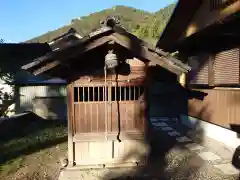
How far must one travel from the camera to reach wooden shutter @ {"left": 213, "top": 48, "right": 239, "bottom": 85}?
279 inches

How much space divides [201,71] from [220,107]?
1880mm

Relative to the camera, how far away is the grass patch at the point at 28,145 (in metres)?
7.07

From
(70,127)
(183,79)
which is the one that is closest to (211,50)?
(183,79)

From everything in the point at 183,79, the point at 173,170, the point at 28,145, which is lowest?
the point at 173,170

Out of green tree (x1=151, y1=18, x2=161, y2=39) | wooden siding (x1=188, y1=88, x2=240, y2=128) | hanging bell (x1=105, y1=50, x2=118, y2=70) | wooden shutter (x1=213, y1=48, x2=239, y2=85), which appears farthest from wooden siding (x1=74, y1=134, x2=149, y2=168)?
green tree (x1=151, y1=18, x2=161, y2=39)

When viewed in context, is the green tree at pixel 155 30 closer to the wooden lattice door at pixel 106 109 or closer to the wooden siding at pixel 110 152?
the wooden lattice door at pixel 106 109

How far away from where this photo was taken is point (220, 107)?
7992mm

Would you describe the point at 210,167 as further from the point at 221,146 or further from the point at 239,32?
the point at 239,32

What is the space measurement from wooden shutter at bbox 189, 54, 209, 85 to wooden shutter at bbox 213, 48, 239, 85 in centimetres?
59

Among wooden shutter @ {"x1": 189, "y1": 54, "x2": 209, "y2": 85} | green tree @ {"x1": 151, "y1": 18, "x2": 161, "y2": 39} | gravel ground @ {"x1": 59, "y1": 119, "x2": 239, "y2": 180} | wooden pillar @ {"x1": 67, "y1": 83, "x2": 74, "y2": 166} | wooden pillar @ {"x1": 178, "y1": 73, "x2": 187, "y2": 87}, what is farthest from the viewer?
green tree @ {"x1": 151, "y1": 18, "x2": 161, "y2": 39}

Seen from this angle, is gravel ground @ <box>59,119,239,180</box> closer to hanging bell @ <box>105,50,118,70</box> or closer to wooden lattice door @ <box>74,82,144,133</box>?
wooden lattice door @ <box>74,82,144,133</box>

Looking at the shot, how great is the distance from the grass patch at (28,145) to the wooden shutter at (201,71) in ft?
19.0

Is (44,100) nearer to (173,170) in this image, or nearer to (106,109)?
(106,109)

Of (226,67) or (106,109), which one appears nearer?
(106,109)
